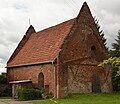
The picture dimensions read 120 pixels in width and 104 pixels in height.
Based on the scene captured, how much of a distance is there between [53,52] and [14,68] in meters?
9.18

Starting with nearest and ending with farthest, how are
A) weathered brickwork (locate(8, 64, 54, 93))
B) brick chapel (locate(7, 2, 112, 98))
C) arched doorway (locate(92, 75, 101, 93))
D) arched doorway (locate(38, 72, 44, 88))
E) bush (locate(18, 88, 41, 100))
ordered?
bush (locate(18, 88, 41, 100))
brick chapel (locate(7, 2, 112, 98))
weathered brickwork (locate(8, 64, 54, 93))
arched doorway (locate(38, 72, 44, 88))
arched doorway (locate(92, 75, 101, 93))

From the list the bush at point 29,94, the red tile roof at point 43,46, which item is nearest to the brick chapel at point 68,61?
the red tile roof at point 43,46

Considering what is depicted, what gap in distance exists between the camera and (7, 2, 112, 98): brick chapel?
3173 centimetres

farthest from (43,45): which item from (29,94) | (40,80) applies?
(29,94)

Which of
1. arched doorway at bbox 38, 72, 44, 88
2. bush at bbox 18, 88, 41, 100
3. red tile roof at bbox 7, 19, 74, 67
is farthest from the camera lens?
→ arched doorway at bbox 38, 72, 44, 88

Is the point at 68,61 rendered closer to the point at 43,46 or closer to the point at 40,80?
the point at 40,80

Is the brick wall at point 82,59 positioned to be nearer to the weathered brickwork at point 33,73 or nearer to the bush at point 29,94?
the weathered brickwork at point 33,73

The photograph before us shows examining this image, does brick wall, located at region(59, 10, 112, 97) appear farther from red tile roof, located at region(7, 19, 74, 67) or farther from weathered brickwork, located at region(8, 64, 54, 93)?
weathered brickwork, located at region(8, 64, 54, 93)

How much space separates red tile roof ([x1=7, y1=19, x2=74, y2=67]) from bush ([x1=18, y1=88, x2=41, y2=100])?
3915 mm

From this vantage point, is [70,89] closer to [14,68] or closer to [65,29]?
[65,29]

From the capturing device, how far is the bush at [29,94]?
3098 centimetres

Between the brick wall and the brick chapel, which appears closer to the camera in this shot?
the brick chapel

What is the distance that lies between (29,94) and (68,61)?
5.67 meters

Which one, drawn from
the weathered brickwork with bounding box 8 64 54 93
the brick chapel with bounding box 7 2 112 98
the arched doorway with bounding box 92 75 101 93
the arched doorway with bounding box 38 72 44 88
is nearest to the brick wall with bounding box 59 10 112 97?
the brick chapel with bounding box 7 2 112 98
